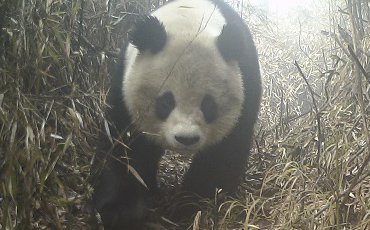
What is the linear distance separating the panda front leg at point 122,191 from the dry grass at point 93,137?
103mm

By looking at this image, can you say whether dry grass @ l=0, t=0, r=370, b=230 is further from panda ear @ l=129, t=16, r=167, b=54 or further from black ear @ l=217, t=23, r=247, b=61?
black ear @ l=217, t=23, r=247, b=61

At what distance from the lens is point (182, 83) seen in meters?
3.08

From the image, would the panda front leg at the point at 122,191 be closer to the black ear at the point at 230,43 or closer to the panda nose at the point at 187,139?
the panda nose at the point at 187,139

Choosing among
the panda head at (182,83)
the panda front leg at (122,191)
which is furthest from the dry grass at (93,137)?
the panda head at (182,83)

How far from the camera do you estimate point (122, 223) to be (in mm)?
3123

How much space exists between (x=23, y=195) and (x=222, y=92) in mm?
1331

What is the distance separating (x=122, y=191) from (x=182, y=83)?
0.78 m

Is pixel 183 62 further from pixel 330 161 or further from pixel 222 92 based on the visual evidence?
pixel 330 161

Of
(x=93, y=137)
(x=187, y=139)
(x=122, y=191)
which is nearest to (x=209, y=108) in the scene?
(x=187, y=139)

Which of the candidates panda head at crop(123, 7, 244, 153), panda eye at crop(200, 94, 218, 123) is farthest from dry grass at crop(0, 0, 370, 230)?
panda eye at crop(200, 94, 218, 123)

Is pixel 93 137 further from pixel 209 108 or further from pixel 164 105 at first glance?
pixel 209 108

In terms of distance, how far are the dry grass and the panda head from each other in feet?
1.05

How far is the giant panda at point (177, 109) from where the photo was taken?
10.1ft

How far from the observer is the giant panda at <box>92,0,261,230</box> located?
3.09m
